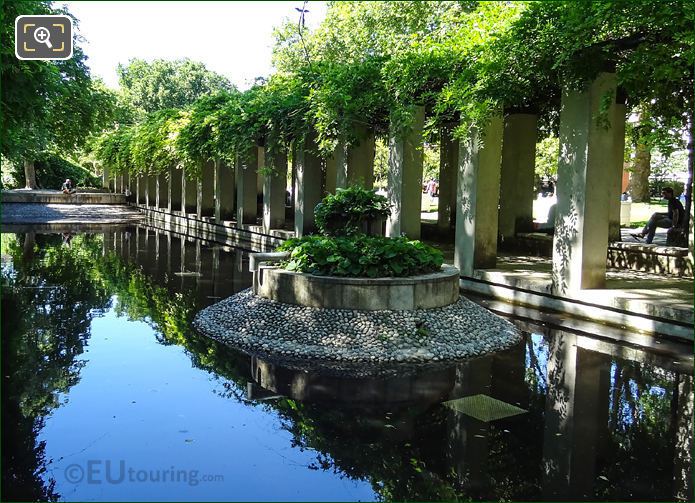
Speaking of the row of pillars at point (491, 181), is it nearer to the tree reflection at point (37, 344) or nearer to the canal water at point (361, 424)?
the canal water at point (361, 424)

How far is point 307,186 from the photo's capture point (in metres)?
18.8

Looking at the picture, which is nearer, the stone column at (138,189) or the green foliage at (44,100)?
the green foliage at (44,100)

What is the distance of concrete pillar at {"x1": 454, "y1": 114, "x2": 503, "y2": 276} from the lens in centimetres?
1271

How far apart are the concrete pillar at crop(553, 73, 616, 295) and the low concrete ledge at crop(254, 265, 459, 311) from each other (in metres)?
2.72

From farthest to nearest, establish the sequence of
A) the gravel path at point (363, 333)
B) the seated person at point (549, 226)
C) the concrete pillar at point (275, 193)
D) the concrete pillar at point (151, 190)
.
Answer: the concrete pillar at point (151, 190)
the concrete pillar at point (275, 193)
the seated person at point (549, 226)
the gravel path at point (363, 333)

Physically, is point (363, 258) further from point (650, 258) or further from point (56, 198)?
point (56, 198)

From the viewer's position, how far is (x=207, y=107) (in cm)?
2316

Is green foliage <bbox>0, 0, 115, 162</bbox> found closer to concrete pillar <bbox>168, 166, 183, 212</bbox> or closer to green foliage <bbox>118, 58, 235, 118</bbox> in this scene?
concrete pillar <bbox>168, 166, 183, 212</bbox>

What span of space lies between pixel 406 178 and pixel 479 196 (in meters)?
2.23

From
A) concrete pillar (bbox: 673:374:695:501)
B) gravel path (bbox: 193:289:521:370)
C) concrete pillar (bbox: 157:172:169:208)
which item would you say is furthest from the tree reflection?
concrete pillar (bbox: 157:172:169:208)

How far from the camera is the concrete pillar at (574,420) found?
464 cm

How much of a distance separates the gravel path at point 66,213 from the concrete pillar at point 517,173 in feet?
63.1

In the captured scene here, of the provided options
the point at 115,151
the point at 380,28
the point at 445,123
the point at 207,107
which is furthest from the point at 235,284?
the point at 115,151

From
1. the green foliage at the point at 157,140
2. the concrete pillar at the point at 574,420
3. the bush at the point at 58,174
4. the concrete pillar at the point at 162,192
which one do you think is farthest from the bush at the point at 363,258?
the bush at the point at 58,174
